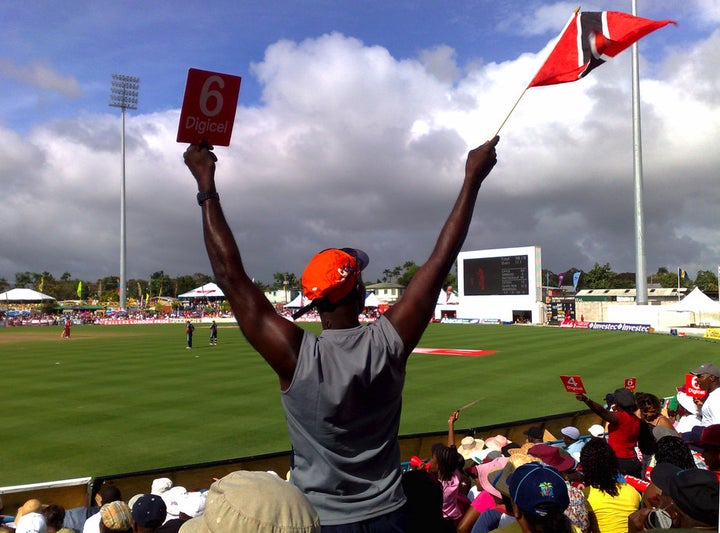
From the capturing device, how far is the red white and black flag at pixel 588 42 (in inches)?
115

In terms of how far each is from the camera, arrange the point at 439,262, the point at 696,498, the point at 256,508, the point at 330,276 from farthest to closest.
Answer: the point at 696,498, the point at 439,262, the point at 330,276, the point at 256,508

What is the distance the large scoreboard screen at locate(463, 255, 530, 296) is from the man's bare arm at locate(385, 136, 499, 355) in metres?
57.4

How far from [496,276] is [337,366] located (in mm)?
59368

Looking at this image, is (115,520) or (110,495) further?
(110,495)

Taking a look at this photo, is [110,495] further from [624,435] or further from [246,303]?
[624,435]

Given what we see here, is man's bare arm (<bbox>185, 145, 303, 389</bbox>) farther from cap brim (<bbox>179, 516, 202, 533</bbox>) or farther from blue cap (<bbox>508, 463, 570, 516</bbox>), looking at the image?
blue cap (<bbox>508, 463, 570, 516</bbox>)

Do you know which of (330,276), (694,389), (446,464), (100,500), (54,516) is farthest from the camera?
(694,389)

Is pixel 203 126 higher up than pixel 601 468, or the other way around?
pixel 203 126

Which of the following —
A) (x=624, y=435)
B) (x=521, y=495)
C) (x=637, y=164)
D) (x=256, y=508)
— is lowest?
(x=624, y=435)

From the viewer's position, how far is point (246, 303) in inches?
78.2

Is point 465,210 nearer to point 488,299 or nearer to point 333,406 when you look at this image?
point 333,406

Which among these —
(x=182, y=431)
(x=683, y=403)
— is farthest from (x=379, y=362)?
(x=182, y=431)

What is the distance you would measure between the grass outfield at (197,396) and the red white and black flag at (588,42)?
9.12m

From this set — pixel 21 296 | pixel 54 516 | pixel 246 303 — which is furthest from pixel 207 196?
pixel 21 296
